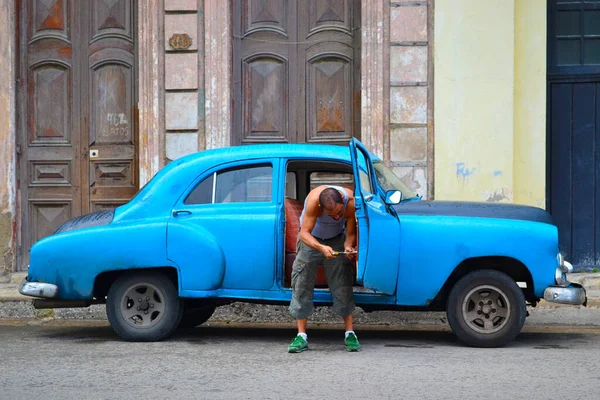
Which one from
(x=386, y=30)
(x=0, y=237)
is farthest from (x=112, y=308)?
(x=386, y=30)

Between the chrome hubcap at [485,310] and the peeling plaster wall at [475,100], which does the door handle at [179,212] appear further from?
the peeling plaster wall at [475,100]

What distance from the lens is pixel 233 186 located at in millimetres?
8859

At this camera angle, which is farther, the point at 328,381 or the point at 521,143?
the point at 521,143

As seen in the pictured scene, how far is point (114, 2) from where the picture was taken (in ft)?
43.1

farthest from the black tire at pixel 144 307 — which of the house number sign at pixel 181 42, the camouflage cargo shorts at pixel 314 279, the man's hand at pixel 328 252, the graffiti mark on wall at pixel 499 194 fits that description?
the graffiti mark on wall at pixel 499 194

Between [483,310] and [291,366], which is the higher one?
[483,310]

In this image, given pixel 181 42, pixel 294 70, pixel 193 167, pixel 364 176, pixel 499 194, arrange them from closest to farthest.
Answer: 1. pixel 364 176
2. pixel 193 167
3. pixel 499 194
4. pixel 181 42
5. pixel 294 70

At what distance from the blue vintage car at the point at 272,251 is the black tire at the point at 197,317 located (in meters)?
0.46

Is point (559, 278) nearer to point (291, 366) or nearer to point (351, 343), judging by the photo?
point (351, 343)

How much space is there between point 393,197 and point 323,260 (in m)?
0.76

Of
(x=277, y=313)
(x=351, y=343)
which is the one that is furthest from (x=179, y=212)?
(x=277, y=313)

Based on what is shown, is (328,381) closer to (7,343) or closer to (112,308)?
(112,308)

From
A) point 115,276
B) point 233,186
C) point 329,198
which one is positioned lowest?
point 115,276

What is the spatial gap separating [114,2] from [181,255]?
5.57 meters
